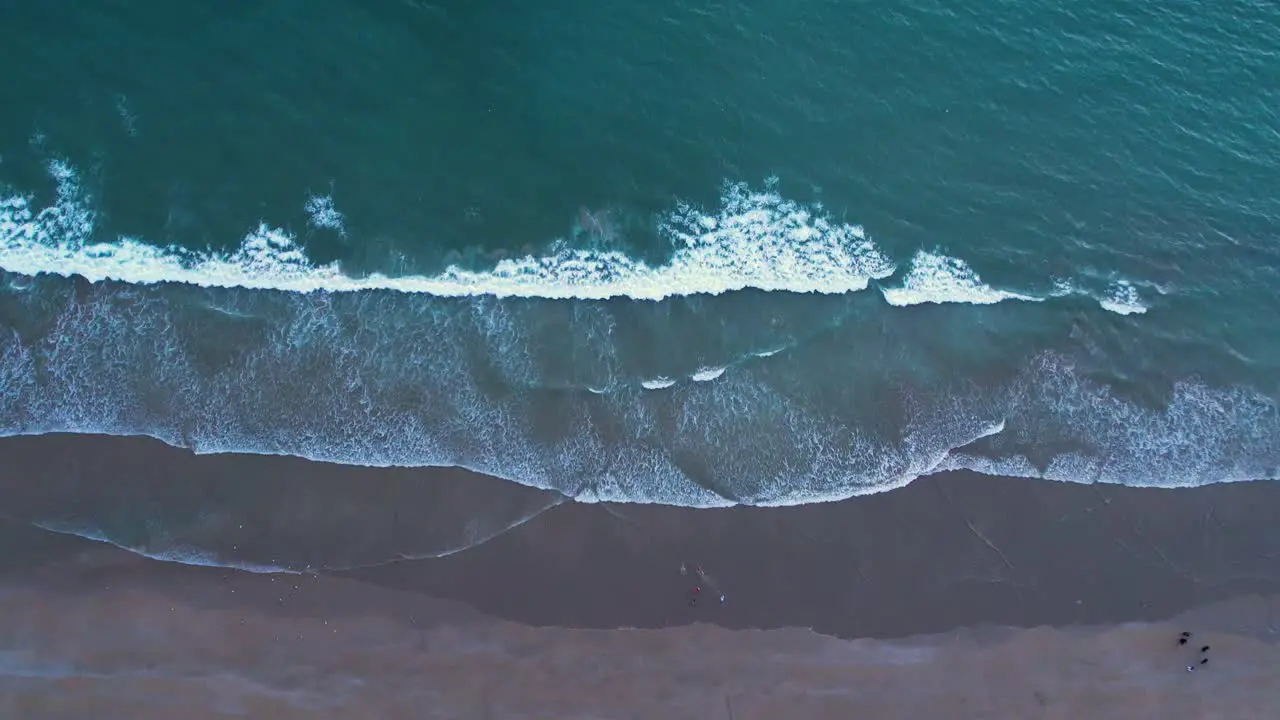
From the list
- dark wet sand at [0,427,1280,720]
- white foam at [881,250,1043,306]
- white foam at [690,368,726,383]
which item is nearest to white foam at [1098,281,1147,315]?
white foam at [881,250,1043,306]

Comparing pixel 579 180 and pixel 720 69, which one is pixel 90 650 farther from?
pixel 720 69

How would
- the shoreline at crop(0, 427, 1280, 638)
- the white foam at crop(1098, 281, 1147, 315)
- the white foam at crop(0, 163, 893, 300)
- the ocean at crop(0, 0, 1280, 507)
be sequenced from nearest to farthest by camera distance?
1. the shoreline at crop(0, 427, 1280, 638)
2. the ocean at crop(0, 0, 1280, 507)
3. the white foam at crop(0, 163, 893, 300)
4. the white foam at crop(1098, 281, 1147, 315)

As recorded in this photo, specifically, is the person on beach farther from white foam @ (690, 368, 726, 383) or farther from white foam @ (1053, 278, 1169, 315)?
white foam @ (1053, 278, 1169, 315)

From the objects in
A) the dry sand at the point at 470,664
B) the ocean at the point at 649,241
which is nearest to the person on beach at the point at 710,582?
the dry sand at the point at 470,664

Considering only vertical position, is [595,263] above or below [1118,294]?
below

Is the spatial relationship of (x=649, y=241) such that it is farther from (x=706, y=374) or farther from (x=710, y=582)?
(x=710, y=582)

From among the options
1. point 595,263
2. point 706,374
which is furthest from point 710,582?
point 595,263

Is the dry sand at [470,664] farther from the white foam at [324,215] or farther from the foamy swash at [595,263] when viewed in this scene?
the white foam at [324,215]
